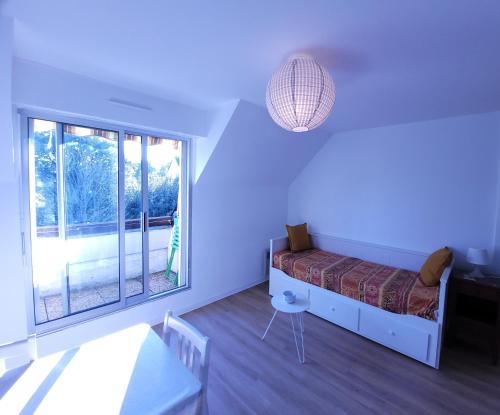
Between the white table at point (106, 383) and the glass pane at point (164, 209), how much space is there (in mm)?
1718

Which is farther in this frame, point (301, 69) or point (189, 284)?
point (189, 284)

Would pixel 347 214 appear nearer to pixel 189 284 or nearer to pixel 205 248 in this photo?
pixel 205 248

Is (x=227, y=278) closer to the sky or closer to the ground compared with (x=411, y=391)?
closer to the sky

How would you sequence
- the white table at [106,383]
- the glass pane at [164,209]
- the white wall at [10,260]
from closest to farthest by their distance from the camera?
the white table at [106,383]
the white wall at [10,260]
the glass pane at [164,209]

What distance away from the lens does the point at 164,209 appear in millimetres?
2918

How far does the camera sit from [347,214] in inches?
132

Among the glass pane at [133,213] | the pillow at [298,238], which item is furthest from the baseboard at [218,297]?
the pillow at [298,238]

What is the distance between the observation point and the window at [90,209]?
1980 millimetres

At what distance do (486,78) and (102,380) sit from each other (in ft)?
9.15

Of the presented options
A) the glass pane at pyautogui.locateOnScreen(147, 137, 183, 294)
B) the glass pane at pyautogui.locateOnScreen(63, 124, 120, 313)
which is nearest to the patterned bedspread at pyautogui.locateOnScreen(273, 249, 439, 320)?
the glass pane at pyautogui.locateOnScreen(147, 137, 183, 294)

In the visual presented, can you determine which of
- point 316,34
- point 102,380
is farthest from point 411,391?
point 316,34

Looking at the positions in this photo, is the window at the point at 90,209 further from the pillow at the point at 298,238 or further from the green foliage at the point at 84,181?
the pillow at the point at 298,238

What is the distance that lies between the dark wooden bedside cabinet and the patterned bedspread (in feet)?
0.78

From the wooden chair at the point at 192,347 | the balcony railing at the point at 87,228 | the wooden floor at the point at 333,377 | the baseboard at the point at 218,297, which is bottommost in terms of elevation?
the wooden floor at the point at 333,377
